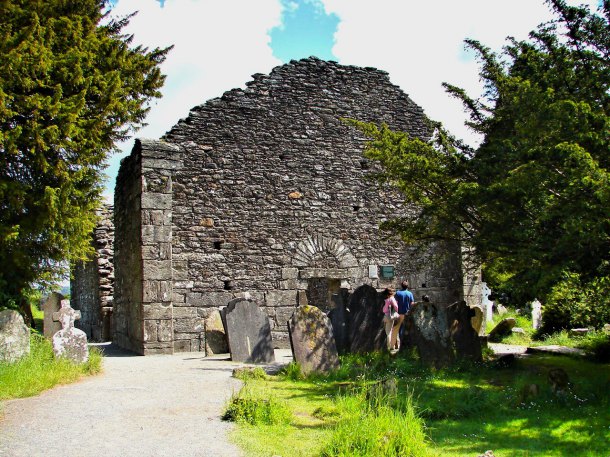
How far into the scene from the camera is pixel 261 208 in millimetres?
12938

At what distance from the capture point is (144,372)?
28.7 ft

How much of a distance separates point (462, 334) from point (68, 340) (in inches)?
234

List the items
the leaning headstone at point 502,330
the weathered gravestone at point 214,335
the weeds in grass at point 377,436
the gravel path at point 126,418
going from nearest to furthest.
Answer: the weeds in grass at point 377,436 < the gravel path at point 126,418 < the weathered gravestone at point 214,335 < the leaning headstone at point 502,330

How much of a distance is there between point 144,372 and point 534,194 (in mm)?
6074

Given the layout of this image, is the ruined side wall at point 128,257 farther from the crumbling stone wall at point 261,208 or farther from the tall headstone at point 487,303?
the tall headstone at point 487,303

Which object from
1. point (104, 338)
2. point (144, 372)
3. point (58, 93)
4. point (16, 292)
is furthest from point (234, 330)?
point (104, 338)

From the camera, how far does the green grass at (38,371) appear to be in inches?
261

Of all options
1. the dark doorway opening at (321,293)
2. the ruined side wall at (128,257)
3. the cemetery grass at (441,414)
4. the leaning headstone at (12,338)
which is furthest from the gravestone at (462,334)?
the leaning headstone at (12,338)

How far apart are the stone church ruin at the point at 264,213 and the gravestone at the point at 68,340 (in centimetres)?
257

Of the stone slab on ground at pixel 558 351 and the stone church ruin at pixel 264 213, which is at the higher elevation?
the stone church ruin at pixel 264 213

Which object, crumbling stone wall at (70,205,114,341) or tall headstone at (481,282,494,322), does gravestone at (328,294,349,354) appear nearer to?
crumbling stone wall at (70,205,114,341)

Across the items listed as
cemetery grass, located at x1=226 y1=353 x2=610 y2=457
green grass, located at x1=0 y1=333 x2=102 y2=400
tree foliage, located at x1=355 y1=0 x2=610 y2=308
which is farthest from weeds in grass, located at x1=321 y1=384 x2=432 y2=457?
green grass, located at x1=0 y1=333 x2=102 y2=400

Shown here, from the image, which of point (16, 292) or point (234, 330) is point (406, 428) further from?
point (16, 292)

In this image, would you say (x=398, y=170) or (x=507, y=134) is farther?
(x=398, y=170)
